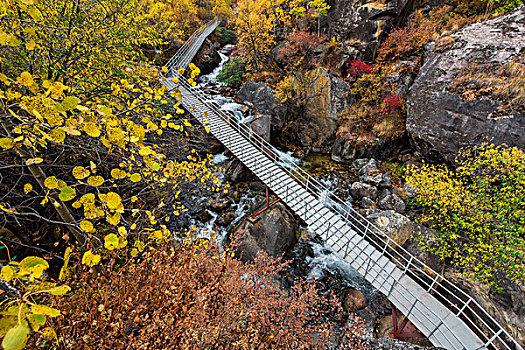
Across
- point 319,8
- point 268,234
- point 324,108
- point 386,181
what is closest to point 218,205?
point 268,234

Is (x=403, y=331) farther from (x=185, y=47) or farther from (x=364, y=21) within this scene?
(x=185, y=47)

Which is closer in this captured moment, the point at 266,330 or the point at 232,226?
the point at 266,330

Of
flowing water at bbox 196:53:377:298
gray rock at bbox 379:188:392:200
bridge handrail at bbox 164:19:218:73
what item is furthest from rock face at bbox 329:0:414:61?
bridge handrail at bbox 164:19:218:73

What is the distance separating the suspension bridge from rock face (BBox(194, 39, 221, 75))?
1242 cm

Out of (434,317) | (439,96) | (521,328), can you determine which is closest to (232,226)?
(434,317)

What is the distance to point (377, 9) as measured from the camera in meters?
15.0

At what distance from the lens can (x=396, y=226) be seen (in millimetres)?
9469

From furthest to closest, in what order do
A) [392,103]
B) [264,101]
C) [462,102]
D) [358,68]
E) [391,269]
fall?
[264,101] → [358,68] → [392,103] → [462,102] → [391,269]

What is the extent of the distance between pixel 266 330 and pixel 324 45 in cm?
1991

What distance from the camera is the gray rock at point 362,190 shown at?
11809mm

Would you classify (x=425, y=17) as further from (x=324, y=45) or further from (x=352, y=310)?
(x=352, y=310)

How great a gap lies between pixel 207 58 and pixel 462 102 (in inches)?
945

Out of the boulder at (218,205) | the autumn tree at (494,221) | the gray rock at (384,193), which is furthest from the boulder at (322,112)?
the autumn tree at (494,221)

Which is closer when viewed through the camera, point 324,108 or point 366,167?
point 366,167
